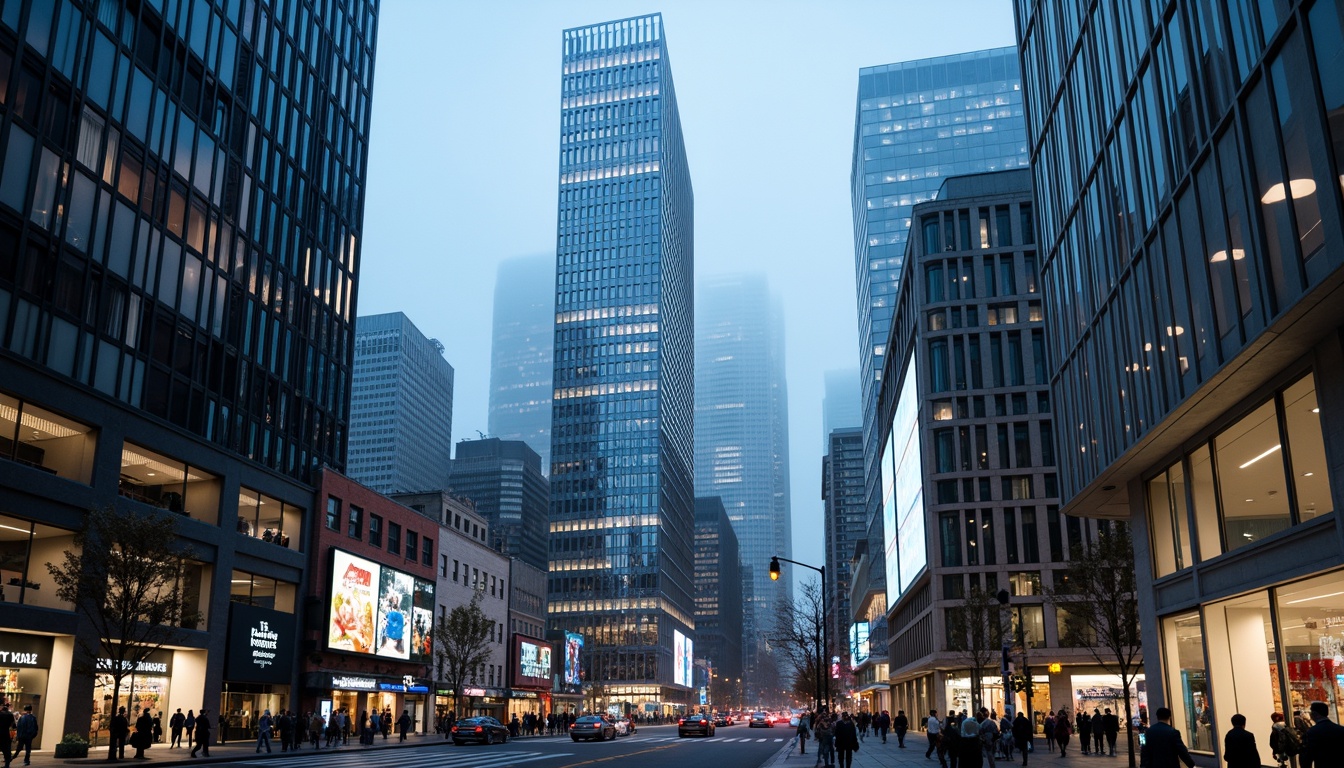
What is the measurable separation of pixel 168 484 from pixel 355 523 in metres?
17.5

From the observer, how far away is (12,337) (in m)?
33.3

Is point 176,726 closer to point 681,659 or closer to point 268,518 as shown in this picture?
point 268,518

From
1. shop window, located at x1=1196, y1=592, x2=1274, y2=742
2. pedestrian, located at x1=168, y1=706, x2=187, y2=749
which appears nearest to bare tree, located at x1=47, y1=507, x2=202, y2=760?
pedestrian, located at x1=168, y1=706, x2=187, y2=749

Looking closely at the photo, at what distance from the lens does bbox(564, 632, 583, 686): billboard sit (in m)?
110

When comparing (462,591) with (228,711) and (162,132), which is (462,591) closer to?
(228,711)

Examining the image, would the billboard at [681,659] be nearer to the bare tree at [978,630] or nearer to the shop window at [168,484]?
the bare tree at [978,630]

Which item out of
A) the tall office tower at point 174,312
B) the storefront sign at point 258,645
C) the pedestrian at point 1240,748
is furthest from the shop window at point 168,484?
the pedestrian at point 1240,748

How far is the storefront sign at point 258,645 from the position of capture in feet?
152

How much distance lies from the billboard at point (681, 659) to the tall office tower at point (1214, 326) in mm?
152128

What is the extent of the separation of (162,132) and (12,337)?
13.0 m

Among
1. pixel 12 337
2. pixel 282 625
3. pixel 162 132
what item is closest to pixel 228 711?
pixel 282 625

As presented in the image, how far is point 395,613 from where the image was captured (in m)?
63.6

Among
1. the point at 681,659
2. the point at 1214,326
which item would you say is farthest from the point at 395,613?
the point at 681,659

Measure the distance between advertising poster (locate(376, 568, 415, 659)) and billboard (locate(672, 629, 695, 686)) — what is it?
11774 centimetres
